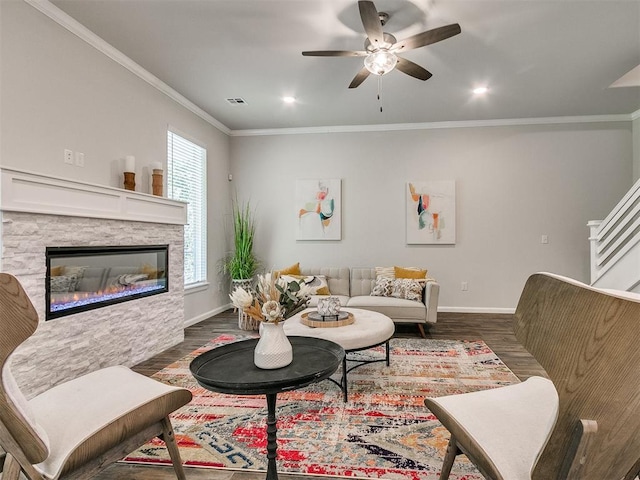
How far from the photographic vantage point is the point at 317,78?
3889mm

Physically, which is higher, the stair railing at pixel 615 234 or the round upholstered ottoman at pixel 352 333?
the stair railing at pixel 615 234

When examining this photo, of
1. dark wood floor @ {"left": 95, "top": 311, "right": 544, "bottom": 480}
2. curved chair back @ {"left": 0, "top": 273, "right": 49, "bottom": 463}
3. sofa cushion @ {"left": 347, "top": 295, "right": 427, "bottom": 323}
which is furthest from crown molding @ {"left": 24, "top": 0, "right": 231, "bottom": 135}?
sofa cushion @ {"left": 347, "top": 295, "right": 427, "bottom": 323}

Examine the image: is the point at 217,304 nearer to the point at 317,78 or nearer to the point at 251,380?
the point at 317,78

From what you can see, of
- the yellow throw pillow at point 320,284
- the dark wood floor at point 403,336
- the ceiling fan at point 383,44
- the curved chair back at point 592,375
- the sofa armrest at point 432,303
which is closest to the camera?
the curved chair back at point 592,375

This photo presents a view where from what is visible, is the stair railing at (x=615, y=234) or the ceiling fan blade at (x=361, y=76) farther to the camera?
the stair railing at (x=615, y=234)

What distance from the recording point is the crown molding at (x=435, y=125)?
16.9 ft

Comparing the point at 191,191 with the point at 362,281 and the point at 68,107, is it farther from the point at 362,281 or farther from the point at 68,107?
the point at 362,281

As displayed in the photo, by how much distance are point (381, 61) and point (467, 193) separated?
10.6 feet

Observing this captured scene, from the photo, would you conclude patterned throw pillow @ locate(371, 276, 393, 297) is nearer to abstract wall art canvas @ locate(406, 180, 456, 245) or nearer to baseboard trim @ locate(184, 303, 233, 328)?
abstract wall art canvas @ locate(406, 180, 456, 245)

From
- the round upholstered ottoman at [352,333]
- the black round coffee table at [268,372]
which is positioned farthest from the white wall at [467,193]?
the black round coffee table at [268,372]

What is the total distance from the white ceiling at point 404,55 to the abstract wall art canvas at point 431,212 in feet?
3.52

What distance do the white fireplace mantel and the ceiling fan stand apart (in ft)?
6.47

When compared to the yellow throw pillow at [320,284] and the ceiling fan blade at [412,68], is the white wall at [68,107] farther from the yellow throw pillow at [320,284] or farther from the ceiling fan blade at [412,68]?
the ceiling fan blade at [412,68]

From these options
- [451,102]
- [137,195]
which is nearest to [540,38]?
[451,102]
